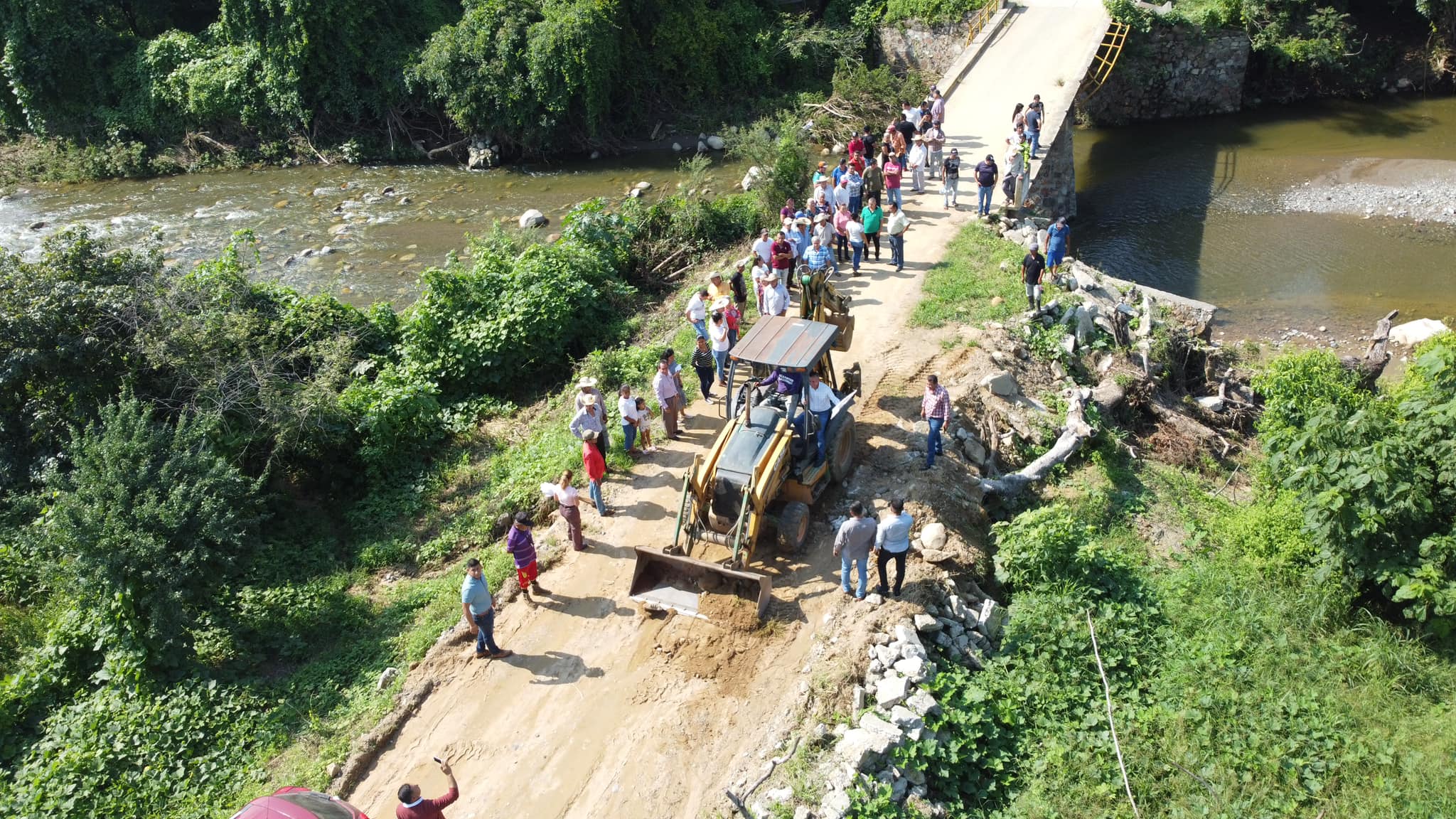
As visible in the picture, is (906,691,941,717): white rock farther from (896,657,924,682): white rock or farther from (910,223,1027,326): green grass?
(910,223,1027,326): green grass

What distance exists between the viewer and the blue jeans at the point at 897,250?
59.5ft

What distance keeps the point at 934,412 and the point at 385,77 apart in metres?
Result: 25.2

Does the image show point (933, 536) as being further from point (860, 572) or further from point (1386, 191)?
point (1386, 191)

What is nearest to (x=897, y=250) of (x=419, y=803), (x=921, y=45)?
(x=419, y=803)

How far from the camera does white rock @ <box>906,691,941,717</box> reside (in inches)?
374

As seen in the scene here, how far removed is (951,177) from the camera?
20.3 metres

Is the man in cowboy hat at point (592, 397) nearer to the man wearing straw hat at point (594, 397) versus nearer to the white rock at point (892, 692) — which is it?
the man wearing straw hat at point (594, 397)

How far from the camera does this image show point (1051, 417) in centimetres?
1487

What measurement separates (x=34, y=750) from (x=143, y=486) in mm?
3145

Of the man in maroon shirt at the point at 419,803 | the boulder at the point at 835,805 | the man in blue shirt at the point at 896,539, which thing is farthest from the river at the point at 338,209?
the boulder at the point at 835,805

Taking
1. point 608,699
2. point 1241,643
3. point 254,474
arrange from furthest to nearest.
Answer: point 254,474
point 1241,643
point 608,699

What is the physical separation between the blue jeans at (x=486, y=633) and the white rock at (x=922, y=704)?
4544 millimetres

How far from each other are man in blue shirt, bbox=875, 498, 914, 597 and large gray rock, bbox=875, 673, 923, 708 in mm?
1399

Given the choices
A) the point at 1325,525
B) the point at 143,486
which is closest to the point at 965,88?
the point at 1325,525
